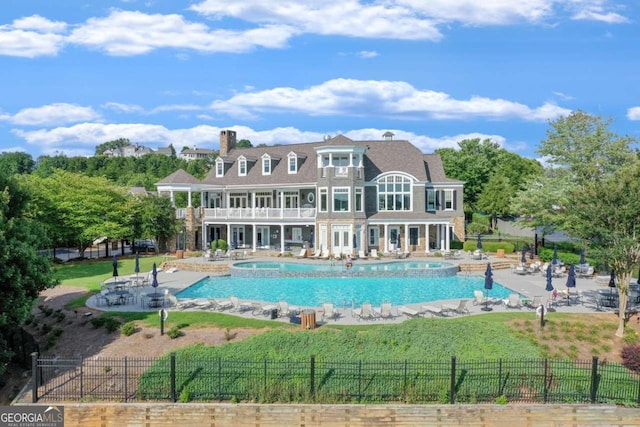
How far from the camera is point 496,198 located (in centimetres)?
5897

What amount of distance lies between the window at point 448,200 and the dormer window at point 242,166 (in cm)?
1825

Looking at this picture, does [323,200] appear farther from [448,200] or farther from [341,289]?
[341,289]

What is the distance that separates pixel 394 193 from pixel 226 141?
61.9 ft

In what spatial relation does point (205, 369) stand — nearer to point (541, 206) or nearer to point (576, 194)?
point (576, 194)

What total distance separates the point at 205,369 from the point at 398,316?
8.93 m

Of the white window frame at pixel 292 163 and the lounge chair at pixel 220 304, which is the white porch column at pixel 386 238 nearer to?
the white window frame at pixel 292 163

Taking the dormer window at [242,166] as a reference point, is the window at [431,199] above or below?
below

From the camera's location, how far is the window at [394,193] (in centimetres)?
4131

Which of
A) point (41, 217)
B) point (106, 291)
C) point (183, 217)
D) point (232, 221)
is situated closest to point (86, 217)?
point (41, 217)

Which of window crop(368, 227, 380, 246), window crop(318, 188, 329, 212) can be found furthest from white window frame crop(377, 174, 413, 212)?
window crop(318, 188, 329, 212)

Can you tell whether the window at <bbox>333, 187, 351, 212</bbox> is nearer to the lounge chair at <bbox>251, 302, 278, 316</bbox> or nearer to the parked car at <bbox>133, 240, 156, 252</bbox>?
the parked car at <bbox>133, 240, 156, 252</bbox>

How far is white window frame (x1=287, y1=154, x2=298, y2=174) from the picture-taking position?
43500 millimetres

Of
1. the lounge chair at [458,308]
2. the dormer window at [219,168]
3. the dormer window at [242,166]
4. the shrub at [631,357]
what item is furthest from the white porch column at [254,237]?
the shrub at [631,357]

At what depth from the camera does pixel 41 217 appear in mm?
36125
